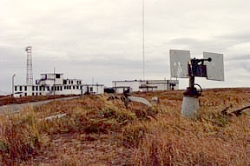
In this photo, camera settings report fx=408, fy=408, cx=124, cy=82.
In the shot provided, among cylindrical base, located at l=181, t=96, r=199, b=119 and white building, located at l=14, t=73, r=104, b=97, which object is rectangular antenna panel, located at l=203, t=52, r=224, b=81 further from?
white building, located at l=14, t=73, r=104, b=97

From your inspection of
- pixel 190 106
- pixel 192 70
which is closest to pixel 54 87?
pixel 192 70

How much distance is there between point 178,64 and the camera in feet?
33.2

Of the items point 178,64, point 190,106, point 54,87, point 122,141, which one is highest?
point 178,64

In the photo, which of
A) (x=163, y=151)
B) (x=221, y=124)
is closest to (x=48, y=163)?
(x=163, y=151)

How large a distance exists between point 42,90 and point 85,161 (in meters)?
72.8

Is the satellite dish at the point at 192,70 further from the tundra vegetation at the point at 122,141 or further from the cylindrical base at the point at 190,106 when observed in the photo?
the tundra vegetation at the point at 122,141

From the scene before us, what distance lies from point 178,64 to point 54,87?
66.5m

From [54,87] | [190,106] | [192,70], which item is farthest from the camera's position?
[54,87]

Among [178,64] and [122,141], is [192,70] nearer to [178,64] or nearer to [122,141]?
[178,64]

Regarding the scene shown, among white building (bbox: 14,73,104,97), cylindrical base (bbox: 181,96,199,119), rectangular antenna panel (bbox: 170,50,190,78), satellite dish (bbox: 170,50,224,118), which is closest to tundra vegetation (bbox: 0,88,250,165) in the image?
cylindrical base (bbox: 181,96,199,119)

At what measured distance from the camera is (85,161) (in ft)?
19.1

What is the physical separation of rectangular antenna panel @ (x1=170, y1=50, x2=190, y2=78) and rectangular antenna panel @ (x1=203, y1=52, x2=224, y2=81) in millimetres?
585

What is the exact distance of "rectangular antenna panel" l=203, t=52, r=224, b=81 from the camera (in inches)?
408

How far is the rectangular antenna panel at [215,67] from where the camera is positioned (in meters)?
10.4
